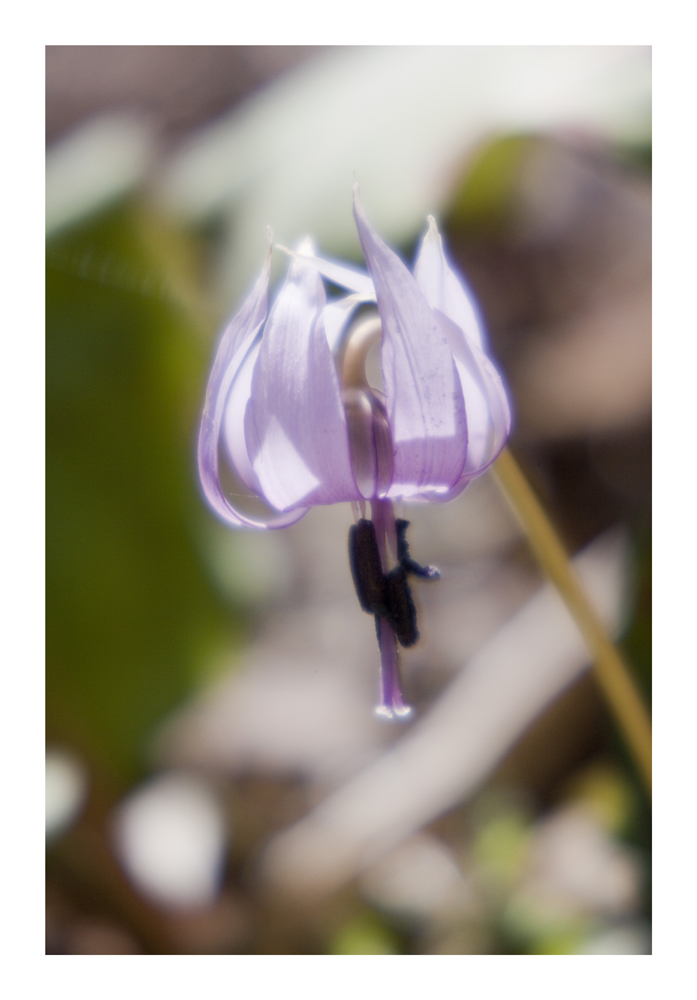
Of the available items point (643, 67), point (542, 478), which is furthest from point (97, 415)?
point (643, 67)

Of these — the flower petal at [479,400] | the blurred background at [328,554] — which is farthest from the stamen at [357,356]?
the blurred background at [328,554]

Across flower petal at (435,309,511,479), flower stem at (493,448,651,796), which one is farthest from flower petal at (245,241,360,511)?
flower stem at (493,448,651,796)

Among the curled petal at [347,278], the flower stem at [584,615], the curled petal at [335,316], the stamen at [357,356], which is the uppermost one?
the curled petal at [347,278]

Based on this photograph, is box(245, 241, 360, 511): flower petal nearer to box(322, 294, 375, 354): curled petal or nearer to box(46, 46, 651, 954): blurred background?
box(322, 294, 375, 354): curled petal

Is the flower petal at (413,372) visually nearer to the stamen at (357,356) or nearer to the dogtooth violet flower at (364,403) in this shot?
the dogtooth violet flower at (364,403)

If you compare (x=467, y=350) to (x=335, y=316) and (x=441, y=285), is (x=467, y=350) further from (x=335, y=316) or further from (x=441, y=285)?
(x=335, y=316)
